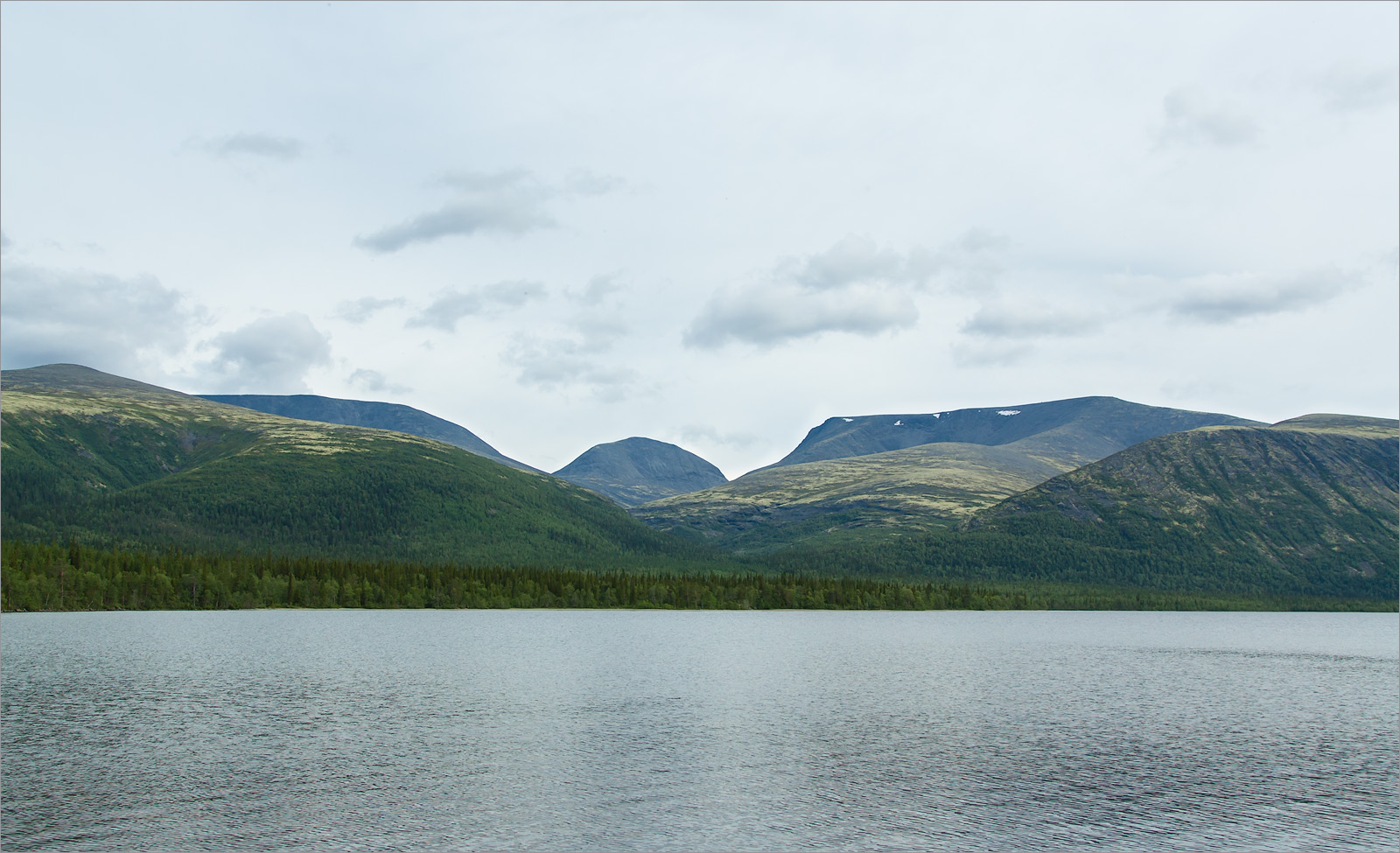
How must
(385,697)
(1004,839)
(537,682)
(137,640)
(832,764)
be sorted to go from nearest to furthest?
(1004,839), (832,764), (385,697), (537,682), (137,640)

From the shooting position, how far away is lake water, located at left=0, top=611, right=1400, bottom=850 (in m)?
47.8

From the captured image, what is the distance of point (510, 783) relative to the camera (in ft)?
187

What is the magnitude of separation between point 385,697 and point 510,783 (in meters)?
39.4

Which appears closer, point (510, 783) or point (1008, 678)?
point (510, 783)

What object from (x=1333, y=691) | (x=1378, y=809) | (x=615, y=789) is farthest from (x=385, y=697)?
(x=1333, y=691)

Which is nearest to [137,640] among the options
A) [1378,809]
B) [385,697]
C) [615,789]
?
[385,697]

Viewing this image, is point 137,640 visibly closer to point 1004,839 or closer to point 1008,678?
point 1008,678

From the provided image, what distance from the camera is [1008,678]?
391ft

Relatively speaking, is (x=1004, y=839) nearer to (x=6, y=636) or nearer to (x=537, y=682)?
(x=537, y=682)

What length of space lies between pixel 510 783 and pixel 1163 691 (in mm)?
84456

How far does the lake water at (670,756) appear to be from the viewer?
4784 centimetres

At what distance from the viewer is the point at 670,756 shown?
65.6 metres

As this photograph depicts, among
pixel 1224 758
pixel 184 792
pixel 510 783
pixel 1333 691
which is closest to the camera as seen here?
pixel 184 792

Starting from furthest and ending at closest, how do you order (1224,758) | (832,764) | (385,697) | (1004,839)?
(385,697)
(1224,758)
(832,764)
(1004,839)
